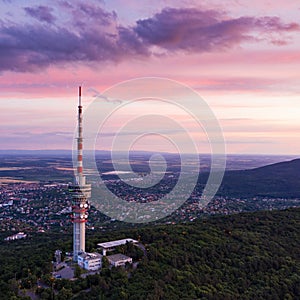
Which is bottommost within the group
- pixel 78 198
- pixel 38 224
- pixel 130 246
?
pixel 38 224

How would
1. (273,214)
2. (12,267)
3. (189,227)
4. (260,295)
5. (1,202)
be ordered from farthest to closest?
1. (1,202)
2. (273,214)
3. (189,227)
4. (12,267)
5. (260,295)

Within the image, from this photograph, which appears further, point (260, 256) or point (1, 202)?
point (1, 202)

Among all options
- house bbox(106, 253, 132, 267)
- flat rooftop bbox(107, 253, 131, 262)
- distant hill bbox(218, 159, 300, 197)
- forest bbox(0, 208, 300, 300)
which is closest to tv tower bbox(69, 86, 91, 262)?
forest bbox(0, 208, 300, 300)

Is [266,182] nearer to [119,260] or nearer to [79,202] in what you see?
[79,202]

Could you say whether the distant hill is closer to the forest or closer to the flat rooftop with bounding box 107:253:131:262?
the forest

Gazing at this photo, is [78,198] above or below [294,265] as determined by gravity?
above

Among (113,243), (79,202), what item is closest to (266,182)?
(79,202)

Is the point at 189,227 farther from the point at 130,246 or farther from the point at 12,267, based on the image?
the point at 12,267

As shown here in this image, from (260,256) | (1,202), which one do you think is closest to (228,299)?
(260,256)
